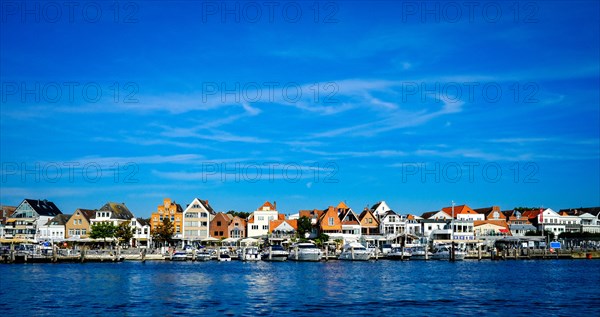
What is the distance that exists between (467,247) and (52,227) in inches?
3310

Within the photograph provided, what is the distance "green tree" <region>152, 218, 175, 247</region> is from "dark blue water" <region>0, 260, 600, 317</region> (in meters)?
48.6

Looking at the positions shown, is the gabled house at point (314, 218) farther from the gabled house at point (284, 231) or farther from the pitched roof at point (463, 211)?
the pitched roof at point (463, 211)

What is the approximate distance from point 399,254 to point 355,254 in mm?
9853

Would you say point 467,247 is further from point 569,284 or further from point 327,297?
point 327,297

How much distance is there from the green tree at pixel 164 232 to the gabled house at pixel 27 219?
26.4 m

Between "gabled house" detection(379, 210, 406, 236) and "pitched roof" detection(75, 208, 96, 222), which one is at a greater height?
"pitched roof" detection(75, 208, 96, 222)

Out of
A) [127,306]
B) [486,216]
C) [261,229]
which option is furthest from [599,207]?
[127,306]

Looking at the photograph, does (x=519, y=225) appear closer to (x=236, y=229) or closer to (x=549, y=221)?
(x=549, y=221)

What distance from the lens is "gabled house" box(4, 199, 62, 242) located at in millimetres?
138250

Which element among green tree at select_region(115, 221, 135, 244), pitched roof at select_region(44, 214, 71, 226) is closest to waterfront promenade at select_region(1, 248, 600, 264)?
green tree at select_region(115, 221, 135, 244)

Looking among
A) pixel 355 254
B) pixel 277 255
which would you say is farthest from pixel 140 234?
pixel 355 254

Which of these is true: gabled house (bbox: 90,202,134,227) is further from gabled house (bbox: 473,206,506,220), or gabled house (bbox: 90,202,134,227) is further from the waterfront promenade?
gabled house (bbox: 473,206,506,220)

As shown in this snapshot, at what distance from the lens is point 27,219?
13888cm

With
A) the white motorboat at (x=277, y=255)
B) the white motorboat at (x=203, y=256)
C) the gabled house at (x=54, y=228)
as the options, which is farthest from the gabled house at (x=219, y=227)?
the white motorboat at (x=277, y=255)
